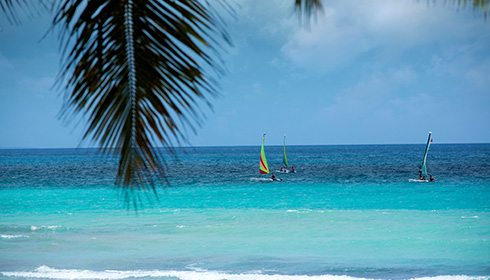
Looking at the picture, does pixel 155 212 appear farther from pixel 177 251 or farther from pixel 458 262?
pixel 458 262

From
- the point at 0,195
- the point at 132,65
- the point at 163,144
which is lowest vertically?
the point at 0,195

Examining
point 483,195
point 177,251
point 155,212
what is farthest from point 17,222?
point 483,195

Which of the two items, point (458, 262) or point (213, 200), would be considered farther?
point (213, 200)

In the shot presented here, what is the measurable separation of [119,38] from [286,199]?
2709 centimetres

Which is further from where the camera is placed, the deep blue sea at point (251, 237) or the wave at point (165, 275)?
the deep blue sea at point (251, 237)

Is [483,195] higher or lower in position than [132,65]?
lower

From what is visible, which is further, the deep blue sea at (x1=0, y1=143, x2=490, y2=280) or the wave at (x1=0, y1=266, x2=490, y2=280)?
the deep blue sea at (x1=0, y1=143, x2=490, y2=280)

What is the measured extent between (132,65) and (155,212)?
22179 millimetres

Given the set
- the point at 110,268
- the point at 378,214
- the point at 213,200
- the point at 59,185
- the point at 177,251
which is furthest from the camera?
the point at 59,185

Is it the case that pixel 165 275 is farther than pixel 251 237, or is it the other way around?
pixel 251 237

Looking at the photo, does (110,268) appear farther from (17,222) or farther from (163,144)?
(163,144)

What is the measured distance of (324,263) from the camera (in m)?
12.7

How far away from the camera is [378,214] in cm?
2216

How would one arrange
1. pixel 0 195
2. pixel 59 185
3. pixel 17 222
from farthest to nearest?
1. pixel 59 185
2. pixel 0 195
3. pixel 17 222
